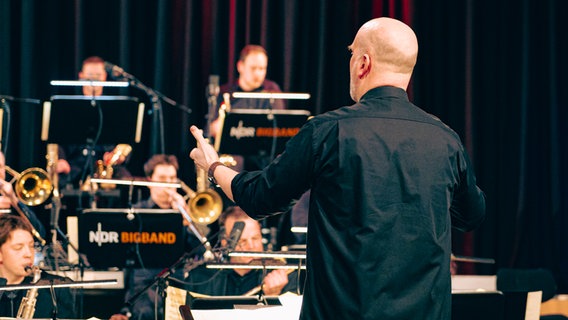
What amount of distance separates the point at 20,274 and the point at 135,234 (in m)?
0.95

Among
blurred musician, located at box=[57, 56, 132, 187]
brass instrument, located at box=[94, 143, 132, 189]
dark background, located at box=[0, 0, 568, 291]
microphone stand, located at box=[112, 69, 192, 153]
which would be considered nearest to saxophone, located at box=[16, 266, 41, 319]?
brass instrument, located at box=[94, 143, 132, 189]

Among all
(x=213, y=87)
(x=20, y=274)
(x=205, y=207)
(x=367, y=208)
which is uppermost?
(x=213, y=87)

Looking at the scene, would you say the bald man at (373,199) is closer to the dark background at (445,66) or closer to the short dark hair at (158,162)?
the short dark hair at (158,162)

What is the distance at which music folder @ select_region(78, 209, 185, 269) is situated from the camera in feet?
17.6

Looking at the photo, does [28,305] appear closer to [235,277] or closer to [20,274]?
[20,274]

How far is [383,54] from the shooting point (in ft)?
6.77

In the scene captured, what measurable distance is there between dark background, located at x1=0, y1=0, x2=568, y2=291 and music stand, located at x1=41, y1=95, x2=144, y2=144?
154cm

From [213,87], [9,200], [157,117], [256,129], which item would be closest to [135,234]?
[9,200]

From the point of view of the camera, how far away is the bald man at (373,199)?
1.97 metres

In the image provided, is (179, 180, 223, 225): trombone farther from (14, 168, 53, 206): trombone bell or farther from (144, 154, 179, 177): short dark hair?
(14, 168, 53, 206): trombone bell

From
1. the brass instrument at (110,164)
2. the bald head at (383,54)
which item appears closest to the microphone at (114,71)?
the brass instrument at (110,164)

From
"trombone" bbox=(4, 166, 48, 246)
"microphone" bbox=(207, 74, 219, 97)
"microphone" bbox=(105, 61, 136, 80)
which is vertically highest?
"microphone" bbox=(105, 61, 136, 80)

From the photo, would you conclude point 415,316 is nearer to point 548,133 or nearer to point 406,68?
point 406,68

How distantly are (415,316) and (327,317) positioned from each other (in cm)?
20
